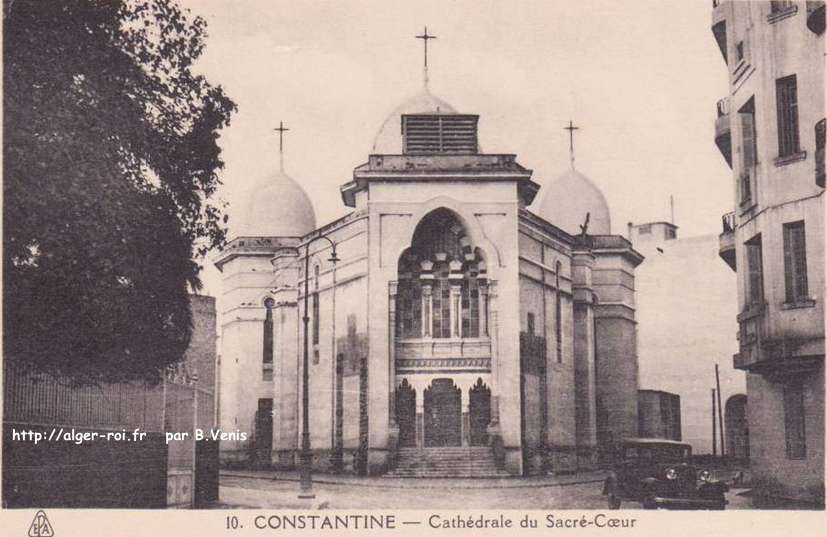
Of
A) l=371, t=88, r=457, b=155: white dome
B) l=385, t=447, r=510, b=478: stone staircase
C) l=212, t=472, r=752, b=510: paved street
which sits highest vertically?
l=371, t=88, r=457, b=155: white dome

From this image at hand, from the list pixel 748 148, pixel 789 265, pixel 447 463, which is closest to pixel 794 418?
pixel 789 265

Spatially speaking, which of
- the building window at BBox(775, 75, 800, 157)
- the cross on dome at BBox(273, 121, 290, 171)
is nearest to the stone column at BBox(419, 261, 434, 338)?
the cross on dome at BBox(273, 121, 290, 171)

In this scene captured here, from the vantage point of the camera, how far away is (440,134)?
1210 centimetres

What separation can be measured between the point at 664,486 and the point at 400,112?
3.72 metres

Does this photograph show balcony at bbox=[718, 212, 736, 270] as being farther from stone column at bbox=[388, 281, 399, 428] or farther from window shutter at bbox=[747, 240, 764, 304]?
stone column at bbox=[388, 281, 399, 428]

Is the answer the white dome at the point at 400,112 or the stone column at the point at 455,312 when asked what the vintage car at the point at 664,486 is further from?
the white dome at the point at 400,112

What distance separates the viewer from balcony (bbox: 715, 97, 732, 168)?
34.2ft

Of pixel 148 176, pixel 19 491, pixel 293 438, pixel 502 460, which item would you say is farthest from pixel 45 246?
pixel 502 460

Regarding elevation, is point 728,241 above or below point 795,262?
above

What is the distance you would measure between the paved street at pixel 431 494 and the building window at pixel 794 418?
633 mm

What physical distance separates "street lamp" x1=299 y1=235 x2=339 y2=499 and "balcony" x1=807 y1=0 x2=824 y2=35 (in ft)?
15.2

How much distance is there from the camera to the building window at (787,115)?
34.4 ft

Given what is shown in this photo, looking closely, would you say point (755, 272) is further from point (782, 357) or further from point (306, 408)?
point (306, 408)
